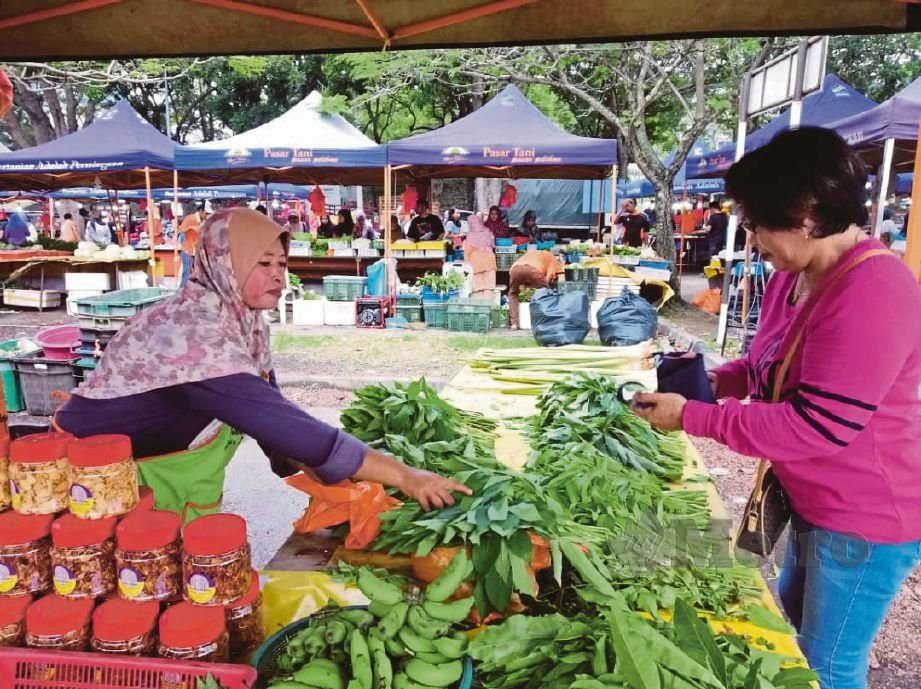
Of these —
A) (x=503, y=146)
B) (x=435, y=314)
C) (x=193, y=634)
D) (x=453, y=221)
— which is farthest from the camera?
(x=453, y=221)

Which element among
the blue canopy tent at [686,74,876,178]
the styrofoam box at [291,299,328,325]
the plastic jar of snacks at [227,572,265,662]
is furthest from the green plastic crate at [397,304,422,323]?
the plastic jar of snacks at [227,572,265,662]

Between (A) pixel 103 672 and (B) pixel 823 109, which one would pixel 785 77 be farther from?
(A) pixel 103 672

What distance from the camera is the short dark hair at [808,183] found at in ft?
5.61

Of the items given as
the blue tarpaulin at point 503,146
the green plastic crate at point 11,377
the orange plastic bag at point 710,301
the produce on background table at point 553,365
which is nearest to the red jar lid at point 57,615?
the produce on background table at point 553,365

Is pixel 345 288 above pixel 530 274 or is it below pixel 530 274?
below

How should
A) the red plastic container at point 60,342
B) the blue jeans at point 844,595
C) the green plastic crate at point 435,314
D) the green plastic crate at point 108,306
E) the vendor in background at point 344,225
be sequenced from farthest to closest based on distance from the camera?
the vendor in background at point 344,225 → the green plastic crate at point 435,314 → the red plastic container at point 60,342 → the green plastic crate at point 108,306 → the blue jeans at point 844,595

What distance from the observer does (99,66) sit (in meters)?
19.8

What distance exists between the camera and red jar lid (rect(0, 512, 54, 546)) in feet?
5.21

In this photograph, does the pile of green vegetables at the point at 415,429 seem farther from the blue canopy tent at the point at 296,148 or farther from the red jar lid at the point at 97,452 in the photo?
the blue canopy tent at the point at 296,148

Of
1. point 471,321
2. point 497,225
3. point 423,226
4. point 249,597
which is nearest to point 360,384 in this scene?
point 471,321

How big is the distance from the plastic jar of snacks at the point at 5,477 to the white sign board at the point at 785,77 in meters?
6.53

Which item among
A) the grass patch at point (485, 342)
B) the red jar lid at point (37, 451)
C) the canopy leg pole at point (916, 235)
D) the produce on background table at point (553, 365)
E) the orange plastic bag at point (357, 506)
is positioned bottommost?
the grass patch at point (485, 342)

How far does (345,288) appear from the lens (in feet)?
39.5

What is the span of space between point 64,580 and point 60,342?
20.2 feet
